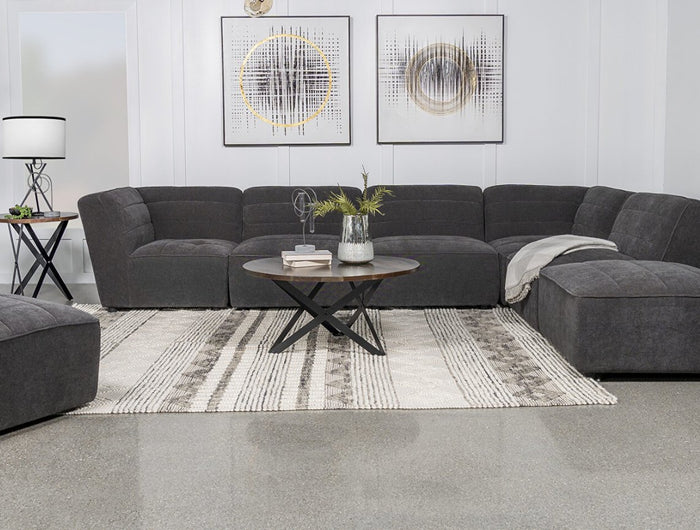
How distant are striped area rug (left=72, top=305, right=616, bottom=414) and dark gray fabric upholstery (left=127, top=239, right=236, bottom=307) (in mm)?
321

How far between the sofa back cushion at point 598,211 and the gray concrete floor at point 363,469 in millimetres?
2376

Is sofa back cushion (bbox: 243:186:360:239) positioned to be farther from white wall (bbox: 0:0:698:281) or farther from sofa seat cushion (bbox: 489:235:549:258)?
sofa seat cushion (bbox: 489:235:549:258)

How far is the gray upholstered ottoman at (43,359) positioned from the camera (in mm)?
3150

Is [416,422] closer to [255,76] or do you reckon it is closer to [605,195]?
[605,195]

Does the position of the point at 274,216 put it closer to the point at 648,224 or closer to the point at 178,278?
the point at 178,278

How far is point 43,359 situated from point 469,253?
10.2 feet

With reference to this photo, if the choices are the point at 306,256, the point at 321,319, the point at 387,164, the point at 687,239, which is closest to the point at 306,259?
the point at 306,256

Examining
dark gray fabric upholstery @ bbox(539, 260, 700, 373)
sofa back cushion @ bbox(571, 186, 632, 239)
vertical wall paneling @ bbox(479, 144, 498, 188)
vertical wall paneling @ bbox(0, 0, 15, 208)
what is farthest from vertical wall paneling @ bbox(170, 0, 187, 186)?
dark gray fabric upholstery @ bbox(539, 260, 700, 373)

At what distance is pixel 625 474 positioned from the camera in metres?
2.74

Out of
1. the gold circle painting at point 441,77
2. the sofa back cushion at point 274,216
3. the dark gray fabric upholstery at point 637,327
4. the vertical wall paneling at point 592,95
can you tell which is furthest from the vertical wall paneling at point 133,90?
the dark gray fabric upholstery at point 637,327

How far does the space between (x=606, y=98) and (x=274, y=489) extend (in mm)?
5144

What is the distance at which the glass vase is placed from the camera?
14.9ft

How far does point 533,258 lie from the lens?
4.94 meters

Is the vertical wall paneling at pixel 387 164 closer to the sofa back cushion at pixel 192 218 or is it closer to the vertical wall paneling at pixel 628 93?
the sofa back cushion at pixel 192 218
